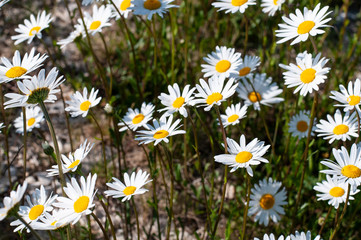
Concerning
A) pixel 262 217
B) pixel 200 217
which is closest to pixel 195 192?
pixel 200 217

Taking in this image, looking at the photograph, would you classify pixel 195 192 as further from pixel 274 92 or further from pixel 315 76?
pixel 315 76

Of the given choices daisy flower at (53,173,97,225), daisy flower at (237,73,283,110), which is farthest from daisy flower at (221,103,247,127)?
daisy flower at (53,173,97,225)

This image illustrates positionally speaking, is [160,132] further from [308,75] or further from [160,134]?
[308,75]

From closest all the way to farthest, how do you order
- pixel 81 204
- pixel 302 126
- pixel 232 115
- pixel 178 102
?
pixel 81 204, pixel 178 102, pixel 232 115, pixel 302 126

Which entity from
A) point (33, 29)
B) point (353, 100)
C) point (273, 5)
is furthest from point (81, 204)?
point (273, 5)

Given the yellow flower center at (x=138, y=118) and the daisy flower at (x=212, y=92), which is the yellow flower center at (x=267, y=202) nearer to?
the daisy flower at (x=212, y=92)

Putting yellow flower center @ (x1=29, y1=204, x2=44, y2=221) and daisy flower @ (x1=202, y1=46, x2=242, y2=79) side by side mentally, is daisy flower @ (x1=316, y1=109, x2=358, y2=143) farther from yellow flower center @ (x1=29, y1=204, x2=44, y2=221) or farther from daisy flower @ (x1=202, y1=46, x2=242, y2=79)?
yellow flower center @ (x1=29, y1=204, x2=44, y2=221)
